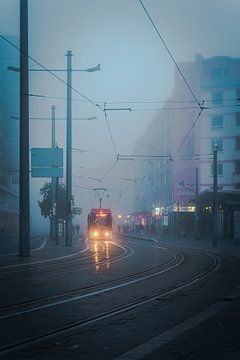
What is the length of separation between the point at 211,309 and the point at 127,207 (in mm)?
143962

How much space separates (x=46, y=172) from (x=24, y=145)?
37.1 ft

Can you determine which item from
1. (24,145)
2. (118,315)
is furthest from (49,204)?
(118,315)

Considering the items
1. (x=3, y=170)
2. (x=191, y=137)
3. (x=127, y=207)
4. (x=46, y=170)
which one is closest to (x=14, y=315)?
(x=46, y=170)

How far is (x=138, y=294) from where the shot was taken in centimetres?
1364

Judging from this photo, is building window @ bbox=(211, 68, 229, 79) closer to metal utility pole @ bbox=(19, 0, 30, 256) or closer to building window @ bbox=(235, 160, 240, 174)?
building window @ bbox=(235, 160, 240, 174)

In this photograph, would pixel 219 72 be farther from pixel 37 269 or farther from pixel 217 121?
pixel 37 269

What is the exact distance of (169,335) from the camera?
859cm

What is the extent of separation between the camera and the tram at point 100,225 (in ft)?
202

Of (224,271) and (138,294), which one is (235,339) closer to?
(138,294)

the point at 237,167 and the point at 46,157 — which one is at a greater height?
the point at 237,167

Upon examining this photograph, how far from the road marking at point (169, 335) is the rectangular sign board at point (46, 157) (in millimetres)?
26193

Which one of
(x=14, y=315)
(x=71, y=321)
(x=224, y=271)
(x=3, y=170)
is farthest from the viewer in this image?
(x=3, y=170)

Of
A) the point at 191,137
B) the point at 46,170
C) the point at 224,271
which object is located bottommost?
the point at 224,271

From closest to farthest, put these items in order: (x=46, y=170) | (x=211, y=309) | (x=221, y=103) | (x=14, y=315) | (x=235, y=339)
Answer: (x=235, y=339) → (x=14, y=315) → (x=211, y=309) → (x=46, y=170) → (x=221, y=103)
